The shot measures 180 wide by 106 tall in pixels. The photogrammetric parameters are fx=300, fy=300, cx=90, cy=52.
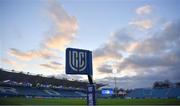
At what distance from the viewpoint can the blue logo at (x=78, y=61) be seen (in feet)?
24.2

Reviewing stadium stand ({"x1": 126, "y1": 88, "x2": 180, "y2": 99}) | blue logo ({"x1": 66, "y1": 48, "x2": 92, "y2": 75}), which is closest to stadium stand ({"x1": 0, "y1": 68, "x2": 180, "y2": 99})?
stadium stand ({"x1": 126, "y1": 88, "x2": 180, "y2": 99})

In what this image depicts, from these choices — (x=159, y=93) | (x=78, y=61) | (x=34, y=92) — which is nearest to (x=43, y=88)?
(x=34, y=92)

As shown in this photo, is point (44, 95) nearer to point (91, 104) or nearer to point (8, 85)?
point (8, 85)

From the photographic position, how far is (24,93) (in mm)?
59625

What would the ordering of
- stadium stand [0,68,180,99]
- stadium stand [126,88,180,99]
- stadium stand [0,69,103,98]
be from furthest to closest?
stadium stand [126,88,180,99]
stadium stand [0,68,180,99]
stadium stand [0,69,103,98]

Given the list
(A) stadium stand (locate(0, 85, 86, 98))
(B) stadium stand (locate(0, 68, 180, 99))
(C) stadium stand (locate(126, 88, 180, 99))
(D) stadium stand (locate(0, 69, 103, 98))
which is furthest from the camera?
(C) stadium stand (locate(126, 88, 180, 99))

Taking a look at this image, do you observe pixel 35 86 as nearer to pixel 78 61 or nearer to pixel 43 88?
pixel 43 88

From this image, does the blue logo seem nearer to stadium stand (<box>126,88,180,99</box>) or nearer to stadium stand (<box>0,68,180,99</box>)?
stadium stand (<box>0,68,180,99</box>)

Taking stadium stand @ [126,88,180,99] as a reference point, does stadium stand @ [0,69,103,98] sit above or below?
above

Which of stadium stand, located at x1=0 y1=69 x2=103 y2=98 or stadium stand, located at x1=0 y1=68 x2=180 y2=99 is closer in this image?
stadium stand, located at x1=0 y1=69 x2=103 y2=98

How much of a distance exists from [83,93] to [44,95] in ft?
48.7

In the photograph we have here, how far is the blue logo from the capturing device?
290 inches

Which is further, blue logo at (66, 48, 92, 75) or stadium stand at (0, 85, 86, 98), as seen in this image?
stadium stand at (0, 85, 86, 98)

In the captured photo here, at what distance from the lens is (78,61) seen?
7.49 m
